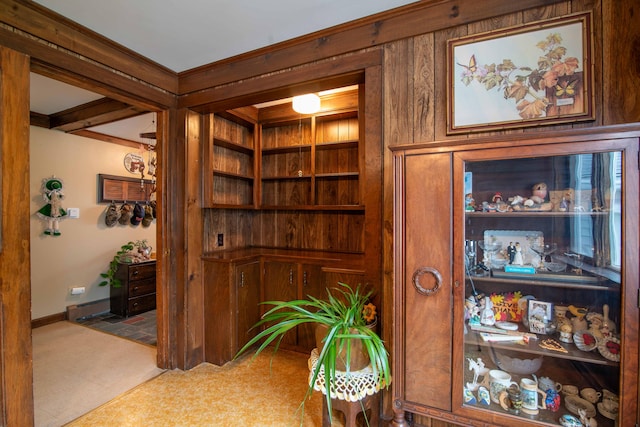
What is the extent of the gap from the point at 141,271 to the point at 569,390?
450 centimetres

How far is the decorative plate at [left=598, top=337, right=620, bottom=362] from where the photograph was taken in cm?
113

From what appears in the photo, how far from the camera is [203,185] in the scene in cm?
264

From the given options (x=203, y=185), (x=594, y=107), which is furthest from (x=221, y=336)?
(x=594, y=107)

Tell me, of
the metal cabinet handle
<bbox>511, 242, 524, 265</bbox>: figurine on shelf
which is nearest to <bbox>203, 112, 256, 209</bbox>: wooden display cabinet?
the metal cabinet handle

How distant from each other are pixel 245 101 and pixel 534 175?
2.03 meters

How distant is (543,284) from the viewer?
1.33m

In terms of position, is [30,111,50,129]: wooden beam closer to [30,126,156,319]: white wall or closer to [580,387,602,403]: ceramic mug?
[30,126,156,319]: white wall

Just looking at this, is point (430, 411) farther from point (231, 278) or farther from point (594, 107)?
point (231, 278)

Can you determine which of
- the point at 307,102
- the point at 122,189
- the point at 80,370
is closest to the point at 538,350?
the point at 307,102

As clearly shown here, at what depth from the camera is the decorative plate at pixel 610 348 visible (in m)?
1.13

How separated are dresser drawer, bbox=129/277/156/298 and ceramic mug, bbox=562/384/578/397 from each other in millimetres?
4492

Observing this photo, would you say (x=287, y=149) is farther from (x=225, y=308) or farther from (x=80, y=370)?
(x=80, y=370)

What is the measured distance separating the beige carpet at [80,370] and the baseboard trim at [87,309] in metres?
0.32

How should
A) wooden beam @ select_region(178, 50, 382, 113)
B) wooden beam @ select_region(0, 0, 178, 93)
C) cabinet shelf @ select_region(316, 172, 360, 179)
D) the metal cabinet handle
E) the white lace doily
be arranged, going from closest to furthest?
the metal cabinet handle < the white lace doily < wooden beam @ select_region(0, 0, 178, 93) < wooden beam @ select_region(178, 50, 382, 113) < cabinet shelf @ select_region(316, 172, 360, 179)
